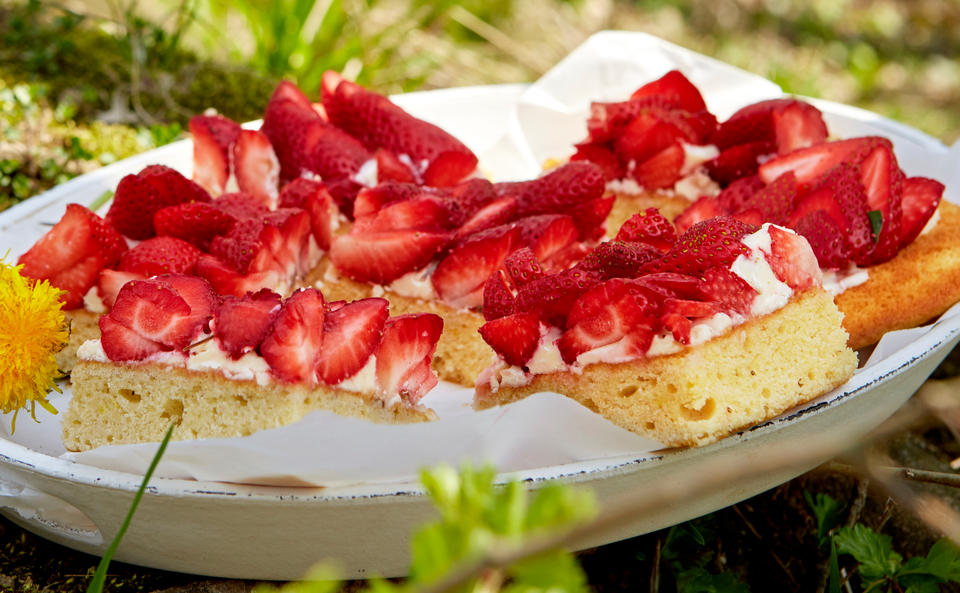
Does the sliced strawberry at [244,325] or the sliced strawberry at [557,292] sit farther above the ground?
the sliced strawberry at [557,292]

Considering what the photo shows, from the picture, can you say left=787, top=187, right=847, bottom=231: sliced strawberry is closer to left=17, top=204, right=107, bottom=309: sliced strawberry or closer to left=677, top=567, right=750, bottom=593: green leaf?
left=677, top=567, right=750, bottom=593: green leaf

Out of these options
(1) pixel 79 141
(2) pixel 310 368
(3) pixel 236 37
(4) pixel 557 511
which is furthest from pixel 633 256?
(3) pixel 236 37

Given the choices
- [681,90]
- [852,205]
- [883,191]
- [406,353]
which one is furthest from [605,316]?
[681,90]

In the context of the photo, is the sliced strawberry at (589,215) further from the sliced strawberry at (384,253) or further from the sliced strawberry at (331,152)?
the sliced strawberry at (331,152)

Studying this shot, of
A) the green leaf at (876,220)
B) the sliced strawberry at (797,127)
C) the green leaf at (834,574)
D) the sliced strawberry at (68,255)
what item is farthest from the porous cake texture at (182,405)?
the sliced strawberry at (797,127)

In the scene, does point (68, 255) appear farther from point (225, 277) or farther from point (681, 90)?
point (681, 90)

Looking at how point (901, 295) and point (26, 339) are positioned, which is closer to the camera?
point (26, 339)
